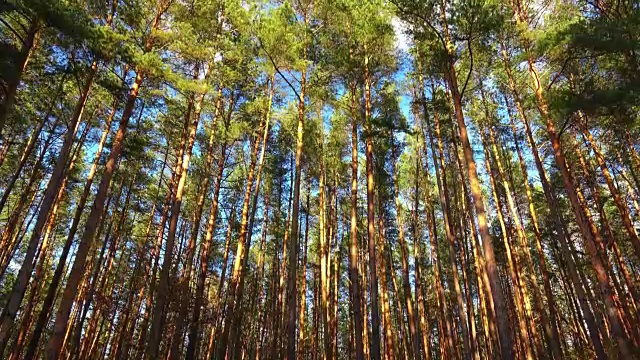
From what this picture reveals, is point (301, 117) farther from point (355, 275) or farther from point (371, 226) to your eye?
point (355, 275)

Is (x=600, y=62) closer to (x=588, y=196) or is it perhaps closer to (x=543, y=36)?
(x=543, y=36)

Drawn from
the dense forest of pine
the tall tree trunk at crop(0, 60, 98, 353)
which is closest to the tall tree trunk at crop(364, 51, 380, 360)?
the dense forest of pine

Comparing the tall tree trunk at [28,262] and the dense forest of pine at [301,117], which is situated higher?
the dense forest of pine at [301,117]

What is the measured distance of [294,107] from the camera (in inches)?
552

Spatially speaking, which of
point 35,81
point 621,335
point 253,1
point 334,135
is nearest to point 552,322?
point 621,335

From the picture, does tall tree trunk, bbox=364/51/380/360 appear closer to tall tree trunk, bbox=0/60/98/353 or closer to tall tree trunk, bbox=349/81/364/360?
tall tree trunk, bbox=349/81/364/360

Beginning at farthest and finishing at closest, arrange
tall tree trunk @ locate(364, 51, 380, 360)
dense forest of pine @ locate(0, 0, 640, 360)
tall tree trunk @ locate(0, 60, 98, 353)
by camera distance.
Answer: tall tree trunk @ locate(364, 51, 380, 360), dense forest of pine @ locate(0, 0, 640, 360), tall tree trunk @ locate(0, 60, 98, 353)

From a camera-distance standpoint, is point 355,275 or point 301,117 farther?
point 301,117

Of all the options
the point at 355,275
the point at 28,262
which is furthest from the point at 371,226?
the point at 28,262

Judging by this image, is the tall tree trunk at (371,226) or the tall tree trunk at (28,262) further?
the tall tree trunk at (371,226)

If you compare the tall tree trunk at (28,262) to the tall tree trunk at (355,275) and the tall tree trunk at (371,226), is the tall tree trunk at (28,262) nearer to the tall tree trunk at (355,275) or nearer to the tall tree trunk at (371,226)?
the tall tree trunk at (355,275)

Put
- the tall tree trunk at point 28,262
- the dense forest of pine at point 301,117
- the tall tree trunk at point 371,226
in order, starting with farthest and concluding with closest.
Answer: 1. the tall tree trunk at point 371,226
2. the dense forest of pine at point 301,117
3. the tall tree trunk at point 28,262

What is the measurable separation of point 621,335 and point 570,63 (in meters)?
8.24

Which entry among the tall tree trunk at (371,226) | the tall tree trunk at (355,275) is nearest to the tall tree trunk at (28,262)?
the tall tree trunk at (355,275)
